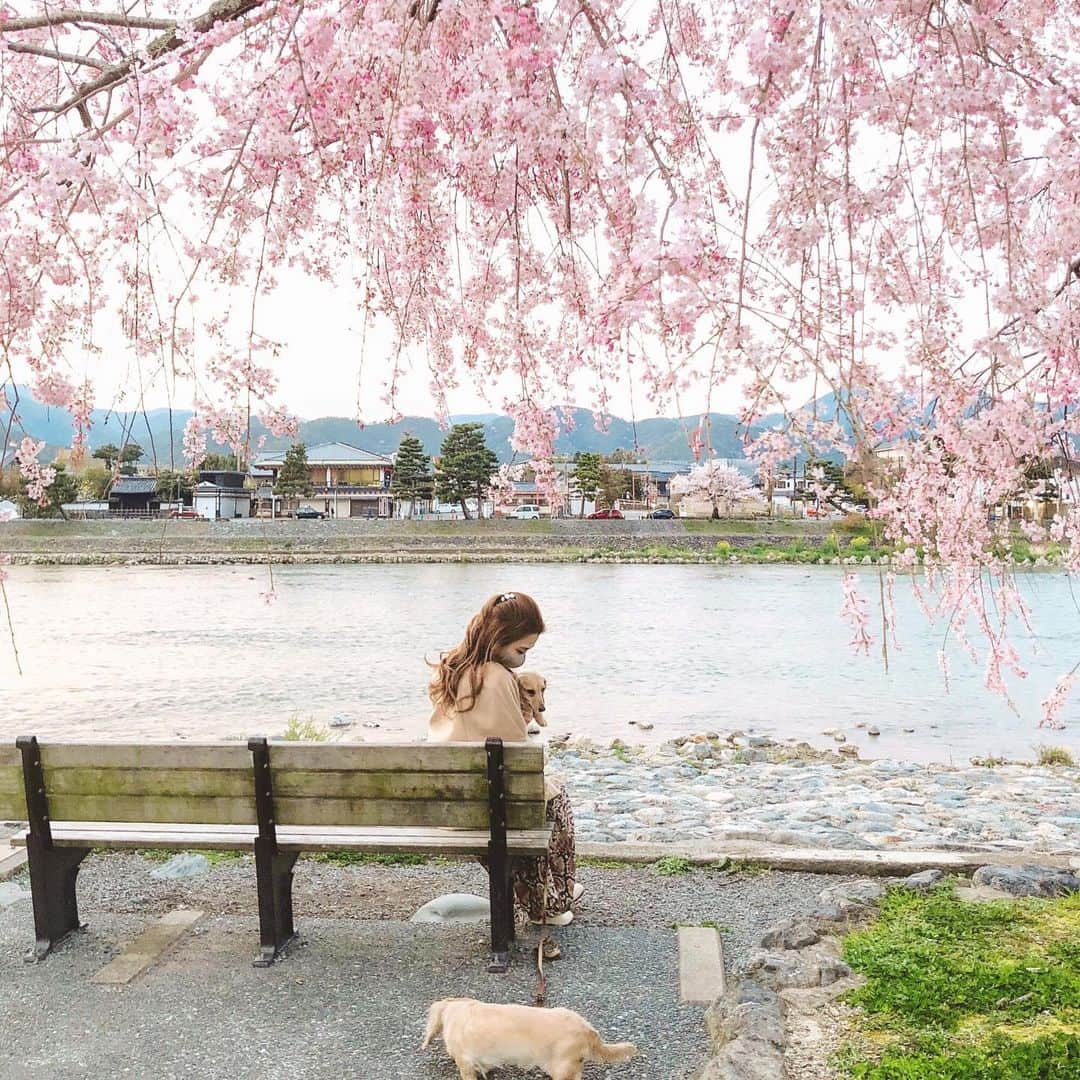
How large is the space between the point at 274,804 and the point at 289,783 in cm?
9

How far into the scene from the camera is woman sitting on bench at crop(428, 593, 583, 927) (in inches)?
147

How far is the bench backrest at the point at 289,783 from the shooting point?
3514mm

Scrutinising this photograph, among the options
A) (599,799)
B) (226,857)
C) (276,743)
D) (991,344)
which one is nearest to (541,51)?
(991,344)

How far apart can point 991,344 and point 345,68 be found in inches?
72.3

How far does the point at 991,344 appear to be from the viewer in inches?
114

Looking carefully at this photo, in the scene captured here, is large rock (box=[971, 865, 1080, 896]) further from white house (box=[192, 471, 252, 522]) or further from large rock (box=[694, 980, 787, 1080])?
white house (box=[192, 471, 252, 522])

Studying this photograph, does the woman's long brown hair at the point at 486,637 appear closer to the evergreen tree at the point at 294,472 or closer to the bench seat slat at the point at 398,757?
the bench seat slat at the point at 398,757

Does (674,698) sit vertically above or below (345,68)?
below

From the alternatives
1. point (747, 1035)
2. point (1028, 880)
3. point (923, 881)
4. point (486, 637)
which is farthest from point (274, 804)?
point (1028, 880)

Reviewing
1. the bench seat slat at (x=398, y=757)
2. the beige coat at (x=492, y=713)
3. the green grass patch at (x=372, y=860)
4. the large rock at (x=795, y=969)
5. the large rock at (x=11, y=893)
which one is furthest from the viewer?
the green grass patch at (x=372, y=860)

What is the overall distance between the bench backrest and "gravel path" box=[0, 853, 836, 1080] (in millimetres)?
489

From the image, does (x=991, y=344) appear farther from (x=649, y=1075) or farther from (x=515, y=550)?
(x=515, y=550)

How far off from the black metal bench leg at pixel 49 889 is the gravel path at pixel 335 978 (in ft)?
0.20

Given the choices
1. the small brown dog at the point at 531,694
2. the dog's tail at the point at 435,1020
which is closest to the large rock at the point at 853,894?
the small brown dog at the point at 531,694
